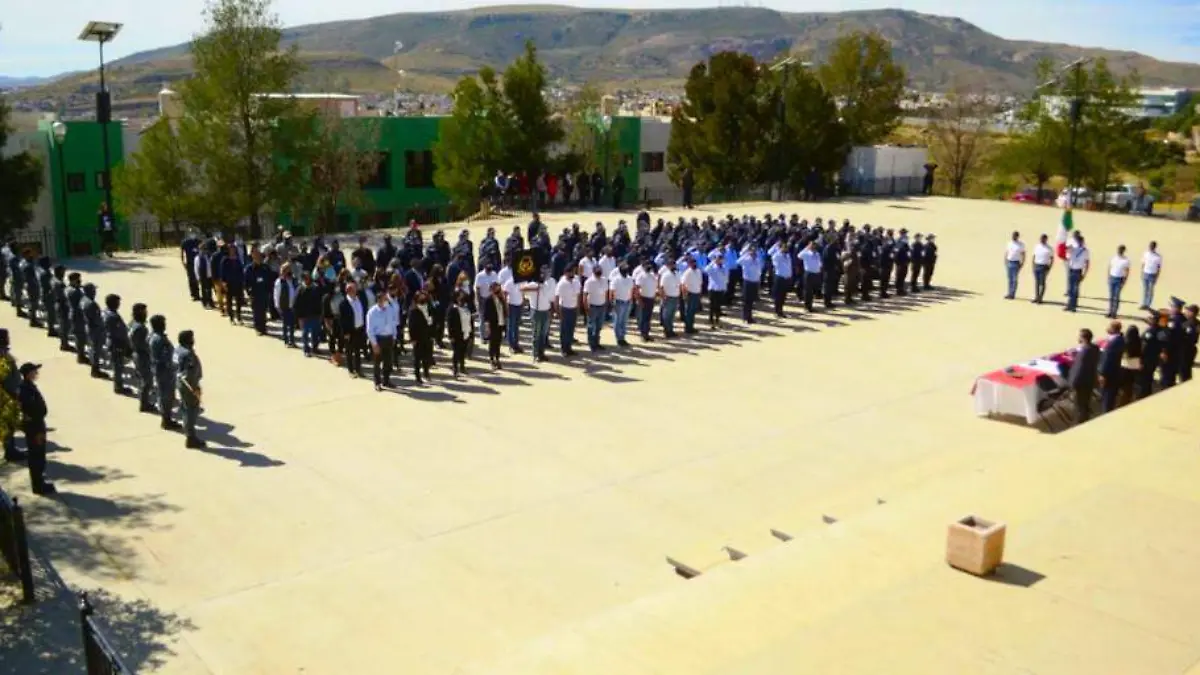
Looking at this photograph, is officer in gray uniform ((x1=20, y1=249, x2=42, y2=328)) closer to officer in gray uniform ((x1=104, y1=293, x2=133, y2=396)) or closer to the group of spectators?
Result: the group of spectators

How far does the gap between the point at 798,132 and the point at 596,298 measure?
98.4 ft

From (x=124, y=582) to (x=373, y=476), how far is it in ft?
10.7

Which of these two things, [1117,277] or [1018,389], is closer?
[1018,389]

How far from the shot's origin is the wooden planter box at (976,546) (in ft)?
28.7

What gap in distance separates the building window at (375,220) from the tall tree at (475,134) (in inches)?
233

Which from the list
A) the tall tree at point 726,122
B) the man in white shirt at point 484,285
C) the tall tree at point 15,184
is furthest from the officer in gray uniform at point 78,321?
the tall tree at point 726,122

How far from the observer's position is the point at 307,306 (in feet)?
56.4

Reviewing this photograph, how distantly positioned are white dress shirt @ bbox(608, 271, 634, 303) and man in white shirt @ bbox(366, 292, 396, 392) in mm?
4278

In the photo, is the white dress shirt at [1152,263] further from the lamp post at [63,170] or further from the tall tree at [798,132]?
the lamp post at [63,170]

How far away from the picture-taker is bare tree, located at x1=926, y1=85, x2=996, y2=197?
58312mm

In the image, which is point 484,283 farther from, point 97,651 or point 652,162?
point 652,162

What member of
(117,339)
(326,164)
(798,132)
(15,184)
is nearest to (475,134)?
(326,164)

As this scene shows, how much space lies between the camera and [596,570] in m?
10.2

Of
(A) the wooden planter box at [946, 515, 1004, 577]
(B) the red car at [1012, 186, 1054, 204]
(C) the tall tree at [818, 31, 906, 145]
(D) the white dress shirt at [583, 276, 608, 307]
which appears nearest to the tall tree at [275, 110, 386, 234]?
(D) the white dress shirt at [583, 276, 608, 307]
